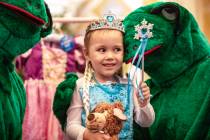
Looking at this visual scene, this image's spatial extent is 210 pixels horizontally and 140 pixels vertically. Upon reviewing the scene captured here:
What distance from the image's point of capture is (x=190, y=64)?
3.88ft

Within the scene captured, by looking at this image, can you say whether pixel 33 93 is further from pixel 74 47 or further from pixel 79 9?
pixel 79 9

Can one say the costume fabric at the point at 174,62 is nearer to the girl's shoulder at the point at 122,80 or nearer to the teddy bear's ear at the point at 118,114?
the girl's shoulder at the point at 122,80

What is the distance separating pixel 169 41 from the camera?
3.84 ft

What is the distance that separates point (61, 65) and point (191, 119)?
764 mm

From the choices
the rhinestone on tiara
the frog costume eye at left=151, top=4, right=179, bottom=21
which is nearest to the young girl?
the rhinestone on tiara

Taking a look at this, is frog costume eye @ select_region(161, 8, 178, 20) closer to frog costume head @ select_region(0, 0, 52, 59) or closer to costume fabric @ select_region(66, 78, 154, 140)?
costume fabric @ select_region(66, 78, 154, 140)

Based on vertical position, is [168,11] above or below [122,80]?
above

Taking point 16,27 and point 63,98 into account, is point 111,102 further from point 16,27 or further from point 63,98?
point 16,27

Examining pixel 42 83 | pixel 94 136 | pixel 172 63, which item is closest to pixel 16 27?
pixel 94 136

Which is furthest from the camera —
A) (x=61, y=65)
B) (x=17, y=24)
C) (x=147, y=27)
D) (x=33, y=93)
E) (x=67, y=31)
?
(x=67, y=31)

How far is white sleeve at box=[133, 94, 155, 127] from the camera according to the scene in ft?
3.59

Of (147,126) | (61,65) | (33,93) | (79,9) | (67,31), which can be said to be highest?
(79,9)

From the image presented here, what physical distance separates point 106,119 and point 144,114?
0.57 feet

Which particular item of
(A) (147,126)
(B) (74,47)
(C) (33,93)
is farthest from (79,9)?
(A) (147,126)
